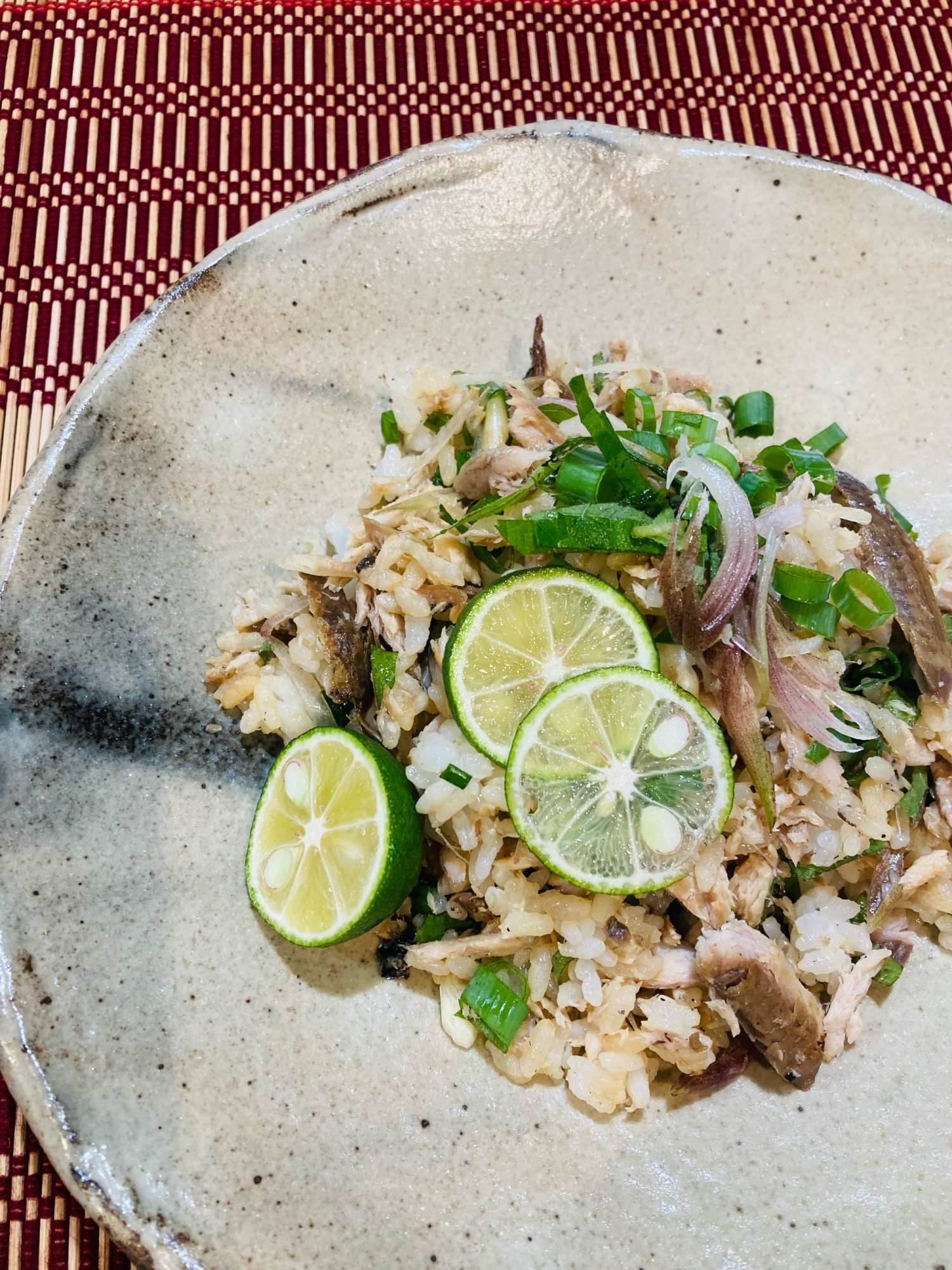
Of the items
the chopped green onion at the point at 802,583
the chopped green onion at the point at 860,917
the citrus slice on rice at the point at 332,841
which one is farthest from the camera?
the chopped green onion at the point at 860,917

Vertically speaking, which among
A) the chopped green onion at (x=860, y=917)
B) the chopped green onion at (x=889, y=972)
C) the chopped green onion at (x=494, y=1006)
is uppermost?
the chopped green onion at (x=860, y=917)

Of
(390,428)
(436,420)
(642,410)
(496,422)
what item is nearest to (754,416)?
(642,410)

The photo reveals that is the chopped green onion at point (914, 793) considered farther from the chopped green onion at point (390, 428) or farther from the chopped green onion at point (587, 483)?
the chopped green onion at point (390, 428)

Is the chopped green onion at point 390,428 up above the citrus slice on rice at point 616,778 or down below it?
above

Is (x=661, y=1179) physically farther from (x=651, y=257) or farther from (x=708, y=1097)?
(x=651, y=257)

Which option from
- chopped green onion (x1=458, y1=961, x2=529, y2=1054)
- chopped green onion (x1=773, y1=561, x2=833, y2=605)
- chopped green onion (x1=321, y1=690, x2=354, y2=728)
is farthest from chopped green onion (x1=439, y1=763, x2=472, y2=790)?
chopped green onion (x1=773, y1=561, x2=833, y2=605)

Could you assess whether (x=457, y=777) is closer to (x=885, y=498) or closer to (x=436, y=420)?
(x=436, y=420)

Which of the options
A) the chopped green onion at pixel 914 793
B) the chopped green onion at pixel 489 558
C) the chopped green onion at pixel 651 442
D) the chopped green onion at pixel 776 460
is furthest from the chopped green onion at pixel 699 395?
the chopped green onion at pixel 914 793

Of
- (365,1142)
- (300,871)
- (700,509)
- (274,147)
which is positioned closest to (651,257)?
(700,509)
